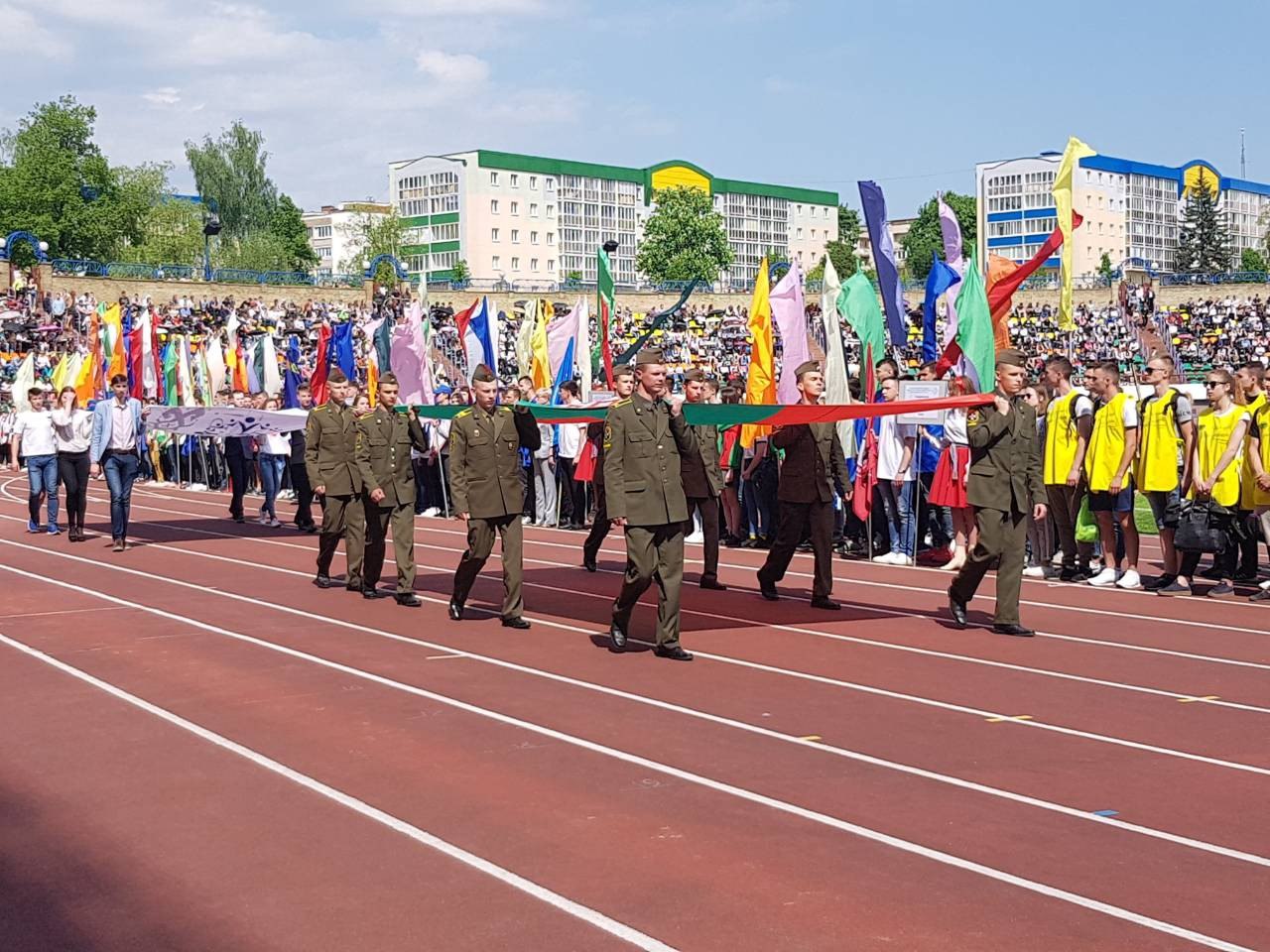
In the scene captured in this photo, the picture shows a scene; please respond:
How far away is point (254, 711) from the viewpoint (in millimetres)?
9469

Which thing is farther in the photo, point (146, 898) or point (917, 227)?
point (917, 227)

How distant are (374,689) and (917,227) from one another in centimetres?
16034

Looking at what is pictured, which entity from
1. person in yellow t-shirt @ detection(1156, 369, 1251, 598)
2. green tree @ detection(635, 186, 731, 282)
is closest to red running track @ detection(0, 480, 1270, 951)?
person in yellow t-shirt @ detection(1156, 369, 1251, 598)

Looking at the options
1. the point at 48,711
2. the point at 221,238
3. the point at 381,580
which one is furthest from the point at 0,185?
the point at 48,711

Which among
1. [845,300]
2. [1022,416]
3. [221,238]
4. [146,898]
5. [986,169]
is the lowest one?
[146,898]

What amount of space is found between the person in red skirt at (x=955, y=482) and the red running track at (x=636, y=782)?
2975mm

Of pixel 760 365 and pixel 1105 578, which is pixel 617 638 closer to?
pixel 1105 578

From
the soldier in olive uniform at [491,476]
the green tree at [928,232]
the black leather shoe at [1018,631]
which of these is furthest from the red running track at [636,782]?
the green tree at [928,232]

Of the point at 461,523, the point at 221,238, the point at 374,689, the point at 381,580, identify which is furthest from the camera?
the point at 221,238

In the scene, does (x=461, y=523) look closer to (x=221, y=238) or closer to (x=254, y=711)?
(x=254, y=711)

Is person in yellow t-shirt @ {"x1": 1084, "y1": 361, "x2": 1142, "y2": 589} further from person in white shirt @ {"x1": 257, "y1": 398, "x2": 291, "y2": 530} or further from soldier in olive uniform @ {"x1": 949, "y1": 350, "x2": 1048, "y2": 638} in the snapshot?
person in white shirt @ {"x1": 257, "y1": 398, "x2": 291, "y2": 530}

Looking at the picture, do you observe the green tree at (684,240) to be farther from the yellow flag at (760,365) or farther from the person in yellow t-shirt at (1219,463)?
the person in yellow t-shirt at (1219,463)

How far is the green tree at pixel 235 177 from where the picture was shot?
11375cm

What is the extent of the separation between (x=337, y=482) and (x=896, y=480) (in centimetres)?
613
